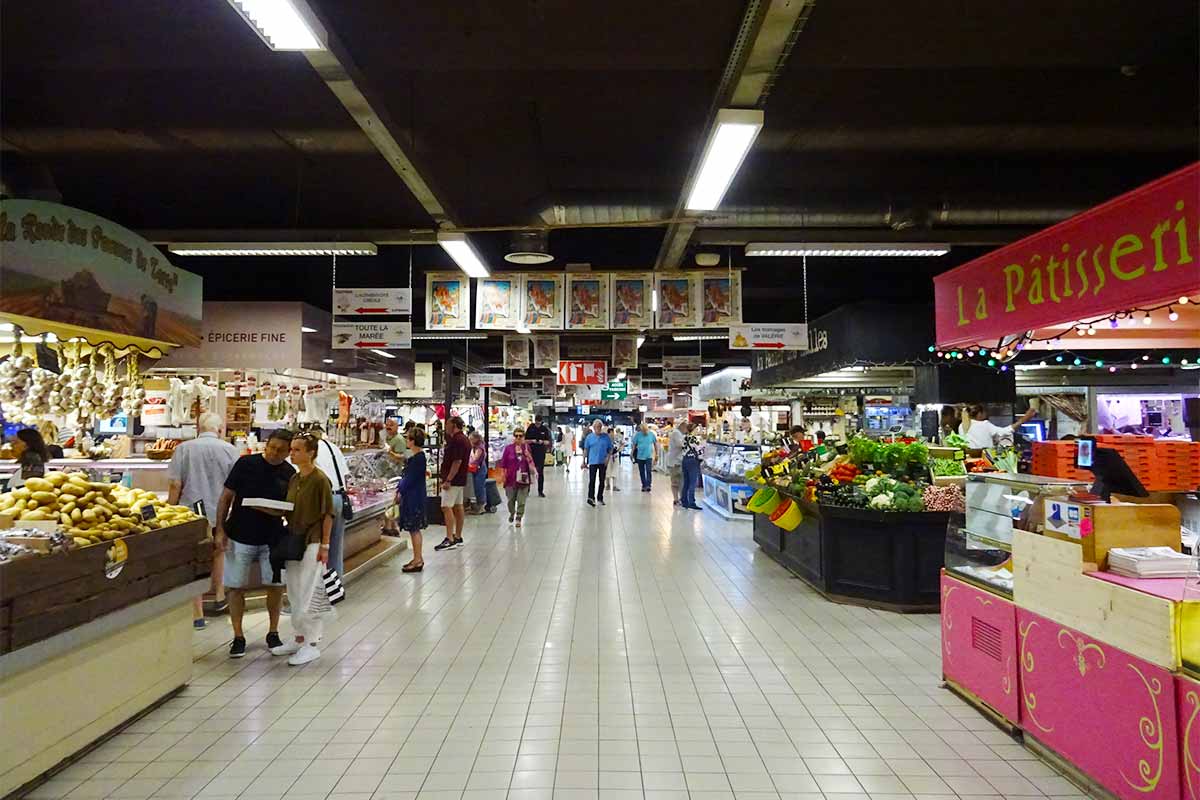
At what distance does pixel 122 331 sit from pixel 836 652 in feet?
21.6

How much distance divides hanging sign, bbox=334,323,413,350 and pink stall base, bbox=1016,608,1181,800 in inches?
301

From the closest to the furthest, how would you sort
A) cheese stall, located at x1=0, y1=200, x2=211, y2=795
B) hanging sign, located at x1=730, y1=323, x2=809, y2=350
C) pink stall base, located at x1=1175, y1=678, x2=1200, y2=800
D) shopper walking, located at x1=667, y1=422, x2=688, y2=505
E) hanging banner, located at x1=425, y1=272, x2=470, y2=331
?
pink stall base, located at x1=1175, y1=678, x2=1200, y2=800 → cheese stall, located at x1=0, y1=200, x2=211, y2=795 → hanging banner, located at x1=425, y1=272, x2=470, y2=331 → hanging sign, located at x1=730, y1=323, x2=809, y2=350 → shopper walking, located at x1=667, y1=422, x2=688, y2=505

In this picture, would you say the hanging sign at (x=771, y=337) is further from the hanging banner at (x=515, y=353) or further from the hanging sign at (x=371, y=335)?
the hanging sign at (x=371, y=335)

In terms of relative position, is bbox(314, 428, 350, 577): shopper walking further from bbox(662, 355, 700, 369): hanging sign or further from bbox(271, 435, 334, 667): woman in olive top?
bbox(662, 355, 700, 369): hanging sign

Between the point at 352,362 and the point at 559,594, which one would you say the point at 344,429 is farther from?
the point at 559,594

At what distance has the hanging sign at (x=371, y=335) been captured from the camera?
918 centimetres

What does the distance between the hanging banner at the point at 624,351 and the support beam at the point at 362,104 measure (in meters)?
5.74

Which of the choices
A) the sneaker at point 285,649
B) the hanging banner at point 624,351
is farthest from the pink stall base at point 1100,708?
the hanging banner at point 624,351

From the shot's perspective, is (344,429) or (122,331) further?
(344,429)

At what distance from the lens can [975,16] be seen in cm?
457

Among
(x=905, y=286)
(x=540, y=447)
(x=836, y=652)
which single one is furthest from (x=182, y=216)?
(x=905, y=286)

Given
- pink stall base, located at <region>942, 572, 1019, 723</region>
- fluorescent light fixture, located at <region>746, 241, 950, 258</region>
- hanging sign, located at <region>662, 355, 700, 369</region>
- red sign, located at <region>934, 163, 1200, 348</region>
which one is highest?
fluorescent light fixture, located at <region>746, 241, 950, 258</region>

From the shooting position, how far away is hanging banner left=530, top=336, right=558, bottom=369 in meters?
12.1

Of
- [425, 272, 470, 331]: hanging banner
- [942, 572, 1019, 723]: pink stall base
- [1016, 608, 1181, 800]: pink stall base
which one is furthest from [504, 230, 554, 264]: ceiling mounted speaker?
[1016, 608, 1181, 800]: pink stall base
